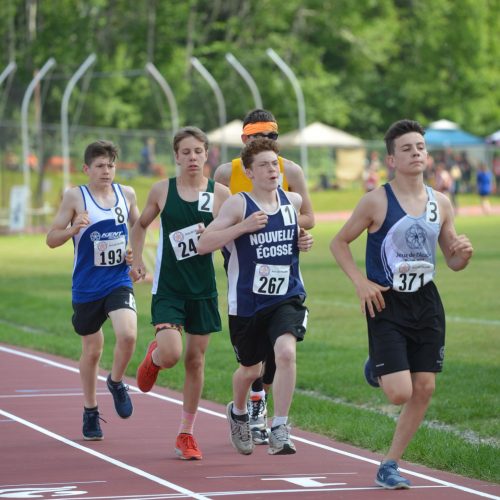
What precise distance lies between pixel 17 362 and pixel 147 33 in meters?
53.7

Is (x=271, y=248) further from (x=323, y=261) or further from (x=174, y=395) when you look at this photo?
(x=323, y=261)

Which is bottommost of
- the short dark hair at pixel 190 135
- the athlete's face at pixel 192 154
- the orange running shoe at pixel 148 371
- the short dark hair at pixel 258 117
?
the orange running shoe at pixel 148 371

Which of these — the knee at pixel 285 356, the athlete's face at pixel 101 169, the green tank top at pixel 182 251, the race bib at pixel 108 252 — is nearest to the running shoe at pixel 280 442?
the knee at pixel 285 356

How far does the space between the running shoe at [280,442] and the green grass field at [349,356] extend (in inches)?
39.3

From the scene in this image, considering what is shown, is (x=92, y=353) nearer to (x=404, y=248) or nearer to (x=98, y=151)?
(x=98, y=151)

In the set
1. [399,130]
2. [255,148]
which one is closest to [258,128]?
[255,148]

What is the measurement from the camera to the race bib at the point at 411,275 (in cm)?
829

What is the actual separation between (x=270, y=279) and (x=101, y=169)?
6.11ft

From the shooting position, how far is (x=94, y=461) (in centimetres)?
937

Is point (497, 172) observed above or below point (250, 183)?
above

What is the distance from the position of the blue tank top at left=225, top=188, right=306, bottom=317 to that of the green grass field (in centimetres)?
144

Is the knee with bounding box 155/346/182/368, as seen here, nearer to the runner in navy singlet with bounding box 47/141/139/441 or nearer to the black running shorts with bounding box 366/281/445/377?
the runner in navy singlet with bounding box 47/141/139/441

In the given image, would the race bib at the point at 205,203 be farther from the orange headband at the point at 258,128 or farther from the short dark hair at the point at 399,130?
the short dark hair at the point at 399,130

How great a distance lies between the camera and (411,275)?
8.31 meters
